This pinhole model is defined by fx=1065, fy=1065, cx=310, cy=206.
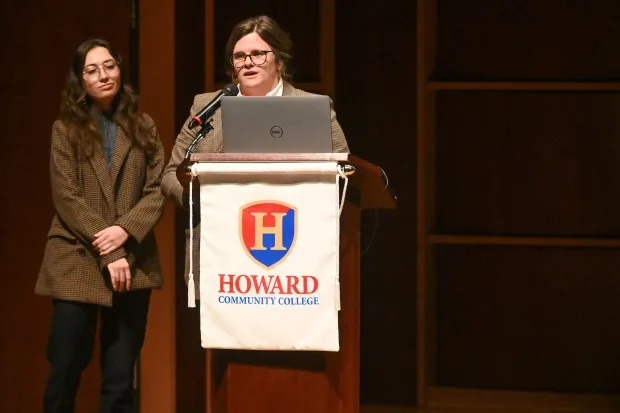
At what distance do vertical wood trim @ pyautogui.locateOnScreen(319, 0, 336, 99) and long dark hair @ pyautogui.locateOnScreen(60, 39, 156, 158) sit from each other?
1.25 metres

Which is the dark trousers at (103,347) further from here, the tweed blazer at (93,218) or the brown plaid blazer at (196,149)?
the brown plaid blazer at (196,149)

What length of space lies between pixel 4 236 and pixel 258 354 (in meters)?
1.90

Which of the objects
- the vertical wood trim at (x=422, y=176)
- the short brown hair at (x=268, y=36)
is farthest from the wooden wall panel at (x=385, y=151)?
the short brown hair at (x=268, y=36)

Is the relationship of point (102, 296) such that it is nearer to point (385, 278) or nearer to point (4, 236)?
point (4, 236)

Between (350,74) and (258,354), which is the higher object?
(350,74)

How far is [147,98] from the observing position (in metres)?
4.00

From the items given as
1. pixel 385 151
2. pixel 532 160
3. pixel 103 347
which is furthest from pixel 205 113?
pixel 532 160

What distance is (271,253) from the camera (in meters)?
2.29

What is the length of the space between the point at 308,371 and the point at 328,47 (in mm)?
2074

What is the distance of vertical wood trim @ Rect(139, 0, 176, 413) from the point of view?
3.98m

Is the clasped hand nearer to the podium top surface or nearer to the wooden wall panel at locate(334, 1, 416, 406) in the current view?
the podium top surface

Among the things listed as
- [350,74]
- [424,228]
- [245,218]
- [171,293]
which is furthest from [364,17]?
[245,218]

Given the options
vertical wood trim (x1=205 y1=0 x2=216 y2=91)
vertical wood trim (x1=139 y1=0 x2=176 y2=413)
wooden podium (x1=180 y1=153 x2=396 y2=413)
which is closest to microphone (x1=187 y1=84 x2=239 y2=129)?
wooden podium (x1=180 y1=153 x2=396 y2=413)

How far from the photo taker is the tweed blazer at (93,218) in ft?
9.59
